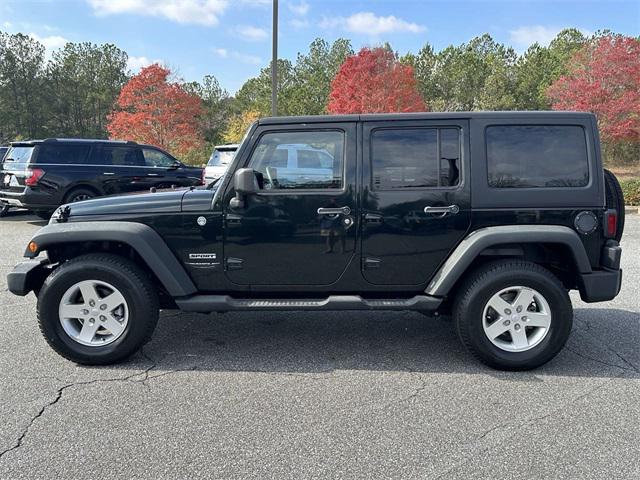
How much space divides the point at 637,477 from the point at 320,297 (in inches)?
86.5

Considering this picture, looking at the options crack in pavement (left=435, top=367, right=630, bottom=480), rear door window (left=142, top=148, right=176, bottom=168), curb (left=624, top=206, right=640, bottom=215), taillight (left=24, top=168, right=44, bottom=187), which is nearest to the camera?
crack in pavement (left=435, top=367, right=630, bottom=480)

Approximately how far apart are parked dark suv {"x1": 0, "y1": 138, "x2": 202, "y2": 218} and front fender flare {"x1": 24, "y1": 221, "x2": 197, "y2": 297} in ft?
23.9

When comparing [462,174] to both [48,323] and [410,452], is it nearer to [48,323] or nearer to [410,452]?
[410,452]

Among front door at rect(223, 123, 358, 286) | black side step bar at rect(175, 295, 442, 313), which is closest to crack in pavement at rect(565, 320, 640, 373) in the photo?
black side step bar at rect(175, 295, 442, 313)

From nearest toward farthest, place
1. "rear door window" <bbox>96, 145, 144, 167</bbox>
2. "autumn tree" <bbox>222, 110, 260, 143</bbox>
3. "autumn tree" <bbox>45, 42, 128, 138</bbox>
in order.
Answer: "rear door window" <bbox>96, 145, 144, 167</bbox>
"autumn tree" <bbox>222, 110, 260, 143</bbox>
"autumn tree" <bbox>45, 42, 128, 138</bbox>

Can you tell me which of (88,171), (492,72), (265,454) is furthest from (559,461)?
(492,72)

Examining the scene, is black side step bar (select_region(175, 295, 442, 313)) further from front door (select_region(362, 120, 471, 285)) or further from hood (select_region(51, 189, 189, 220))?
hood (select_region(51, 189, 189, 220))

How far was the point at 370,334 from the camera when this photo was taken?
13.8 feet

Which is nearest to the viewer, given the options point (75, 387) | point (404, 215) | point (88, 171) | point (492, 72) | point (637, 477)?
point (637, 477)

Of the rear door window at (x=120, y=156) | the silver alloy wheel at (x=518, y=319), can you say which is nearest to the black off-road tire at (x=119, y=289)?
A: the silver alloy wheel at (x=518, y=319)

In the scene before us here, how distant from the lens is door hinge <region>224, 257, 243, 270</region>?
140 inches

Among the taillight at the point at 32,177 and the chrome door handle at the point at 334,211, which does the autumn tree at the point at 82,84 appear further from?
the chrome door handle at the point at 334,211

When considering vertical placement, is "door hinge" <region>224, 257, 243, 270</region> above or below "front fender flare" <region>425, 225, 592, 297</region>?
below

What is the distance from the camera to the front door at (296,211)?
3.48 metres
